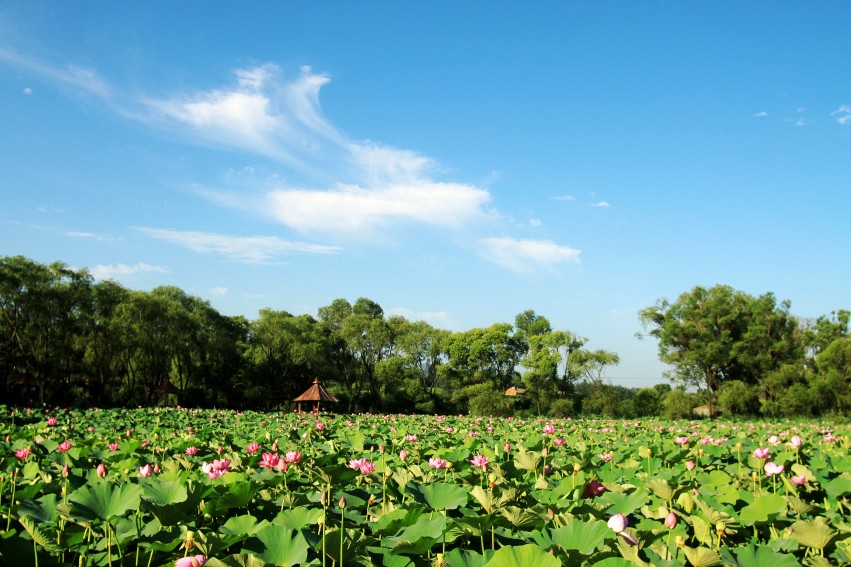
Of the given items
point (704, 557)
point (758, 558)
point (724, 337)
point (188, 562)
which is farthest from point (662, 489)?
point (724, 337)

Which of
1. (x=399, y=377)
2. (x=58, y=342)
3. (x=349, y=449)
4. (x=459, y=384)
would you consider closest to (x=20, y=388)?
(x=58, y=342)

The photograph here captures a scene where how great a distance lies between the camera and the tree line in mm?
24172

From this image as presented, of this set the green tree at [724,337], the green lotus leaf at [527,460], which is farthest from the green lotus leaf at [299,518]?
the green tree at [724,337]

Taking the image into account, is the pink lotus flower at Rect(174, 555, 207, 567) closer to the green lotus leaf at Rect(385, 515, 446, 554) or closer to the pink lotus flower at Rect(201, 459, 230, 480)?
the green lotus leaf at Rect(385, 515, 446, 554)

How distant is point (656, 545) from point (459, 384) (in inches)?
1307

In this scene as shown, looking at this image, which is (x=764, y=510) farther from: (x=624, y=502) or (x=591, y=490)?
(x=591, y=490)

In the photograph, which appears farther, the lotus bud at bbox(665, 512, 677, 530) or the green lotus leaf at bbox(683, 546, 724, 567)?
the lotus bud at bbox(665, 512, 677, 530)

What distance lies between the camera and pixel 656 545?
1994 millimetres

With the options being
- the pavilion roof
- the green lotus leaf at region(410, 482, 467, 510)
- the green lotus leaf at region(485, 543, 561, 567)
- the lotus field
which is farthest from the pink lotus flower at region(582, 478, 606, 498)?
the pavilion roof

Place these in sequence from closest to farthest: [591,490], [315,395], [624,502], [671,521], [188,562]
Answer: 1. [188,562]
2. [671,521]
3. [624,502]
4. [591,490]
5. [315,395]

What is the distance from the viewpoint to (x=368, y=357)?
118 feet

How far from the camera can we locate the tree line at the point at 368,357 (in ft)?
79.3

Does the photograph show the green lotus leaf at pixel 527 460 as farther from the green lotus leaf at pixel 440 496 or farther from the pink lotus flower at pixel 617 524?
the pink lotus flower at pixel 617 524

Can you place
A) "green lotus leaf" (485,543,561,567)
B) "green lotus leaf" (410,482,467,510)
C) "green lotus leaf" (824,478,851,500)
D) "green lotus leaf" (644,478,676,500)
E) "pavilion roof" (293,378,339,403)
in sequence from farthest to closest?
"pavilion roof" (293,378,339,403) → "green lotus leaf" (824,478,851,500) → "green lotus leaf" (644,478,676,500) → "green lotus leaf" (410,482,467,510) → "green lotus leaf" (485,543,561,567)
